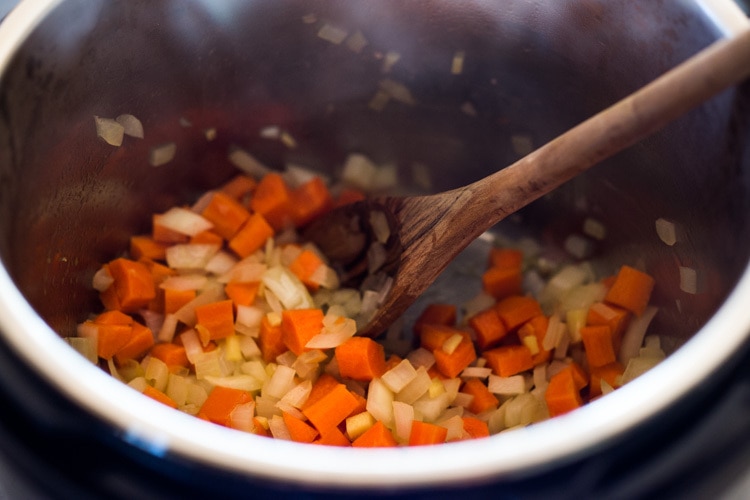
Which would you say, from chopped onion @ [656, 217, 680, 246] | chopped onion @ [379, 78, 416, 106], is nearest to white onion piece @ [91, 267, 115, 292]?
chopped onion @ [379, 78, 416, 106]

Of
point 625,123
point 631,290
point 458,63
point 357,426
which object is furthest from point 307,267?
point 625,123

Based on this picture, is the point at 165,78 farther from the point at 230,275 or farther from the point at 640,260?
the point at 640,260

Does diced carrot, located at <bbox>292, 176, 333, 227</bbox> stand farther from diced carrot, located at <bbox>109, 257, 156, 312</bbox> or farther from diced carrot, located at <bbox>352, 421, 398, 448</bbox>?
diced carrot, located at <bbox>352, 421, 398, 448</bbox>

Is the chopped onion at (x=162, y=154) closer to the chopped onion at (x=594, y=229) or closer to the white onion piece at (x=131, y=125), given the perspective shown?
the white onion piece at (x=131, y=125)

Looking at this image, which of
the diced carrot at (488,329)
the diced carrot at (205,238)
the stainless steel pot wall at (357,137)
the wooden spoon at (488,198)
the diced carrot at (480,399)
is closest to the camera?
the stainless steel pot wall at (357,137)

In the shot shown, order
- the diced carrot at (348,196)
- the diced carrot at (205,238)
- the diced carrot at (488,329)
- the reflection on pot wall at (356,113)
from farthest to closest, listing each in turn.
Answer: the diced carrot at (348,196), the diced carrot at (205,238), the diced carrot at (488,329), the reflection on pot wall at (356,113)

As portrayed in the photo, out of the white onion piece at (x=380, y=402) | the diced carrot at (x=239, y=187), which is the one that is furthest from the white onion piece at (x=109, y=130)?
the white onion piece at (x=380, y=402)
